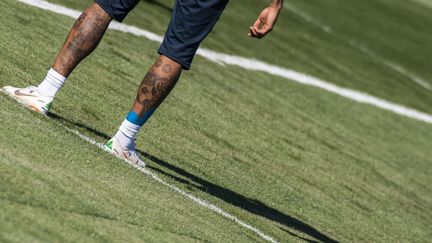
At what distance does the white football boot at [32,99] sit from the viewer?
6.16 metres

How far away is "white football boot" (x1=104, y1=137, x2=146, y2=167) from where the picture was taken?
6.09 meters

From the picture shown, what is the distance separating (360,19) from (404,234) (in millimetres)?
15263

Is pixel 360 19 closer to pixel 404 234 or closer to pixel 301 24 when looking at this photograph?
pixel 301 24

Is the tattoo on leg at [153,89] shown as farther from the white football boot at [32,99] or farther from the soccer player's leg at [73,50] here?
the white football boot at [32,99]

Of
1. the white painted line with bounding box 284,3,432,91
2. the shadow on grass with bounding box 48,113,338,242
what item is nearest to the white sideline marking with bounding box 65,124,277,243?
the shadow on grass with bounding box 48,113,338,242

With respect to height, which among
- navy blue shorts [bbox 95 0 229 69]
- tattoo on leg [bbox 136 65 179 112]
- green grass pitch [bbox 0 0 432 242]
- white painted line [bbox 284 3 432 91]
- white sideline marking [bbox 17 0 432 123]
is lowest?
white painted line [bbox 284 3 432 91]

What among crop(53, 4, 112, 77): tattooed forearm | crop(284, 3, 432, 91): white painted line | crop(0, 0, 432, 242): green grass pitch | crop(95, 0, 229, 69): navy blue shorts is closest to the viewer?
crop(0, 0, 432, 242): green grass pitch

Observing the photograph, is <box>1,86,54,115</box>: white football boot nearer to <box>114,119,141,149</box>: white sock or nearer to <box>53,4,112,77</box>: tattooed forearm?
<box>53,4,112,77</box>: tattooed forearm

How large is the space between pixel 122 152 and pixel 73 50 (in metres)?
0.66

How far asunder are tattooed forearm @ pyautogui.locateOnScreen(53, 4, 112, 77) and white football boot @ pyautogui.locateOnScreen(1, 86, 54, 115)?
0.62 feet

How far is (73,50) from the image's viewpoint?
6.32 metres

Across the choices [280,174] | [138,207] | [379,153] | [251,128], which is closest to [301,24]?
[379,153]

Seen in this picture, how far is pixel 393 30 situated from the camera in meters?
22.8

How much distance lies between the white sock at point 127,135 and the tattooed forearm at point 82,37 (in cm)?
47
